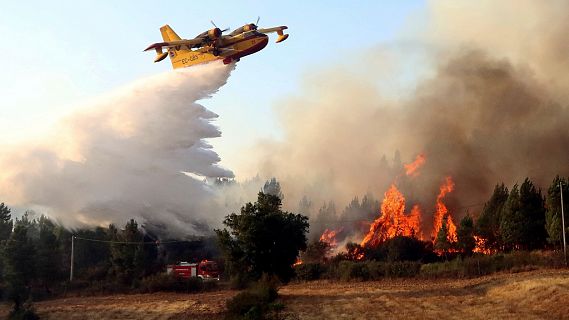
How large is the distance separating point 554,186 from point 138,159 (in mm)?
46309

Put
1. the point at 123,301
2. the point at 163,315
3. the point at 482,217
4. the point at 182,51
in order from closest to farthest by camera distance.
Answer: the point at 163,315 < the point at 123,301 < the point at 182,51 < the point at 482,217

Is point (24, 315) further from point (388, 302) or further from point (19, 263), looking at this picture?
point (388, 302)

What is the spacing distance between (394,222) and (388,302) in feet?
160

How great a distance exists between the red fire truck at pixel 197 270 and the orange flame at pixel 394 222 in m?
21.2

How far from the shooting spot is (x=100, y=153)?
77688 millimetres

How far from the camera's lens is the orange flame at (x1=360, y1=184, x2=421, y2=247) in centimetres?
8819

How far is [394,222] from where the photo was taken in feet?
299

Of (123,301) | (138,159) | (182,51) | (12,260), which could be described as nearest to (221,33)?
(182,51)

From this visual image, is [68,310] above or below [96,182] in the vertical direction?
below

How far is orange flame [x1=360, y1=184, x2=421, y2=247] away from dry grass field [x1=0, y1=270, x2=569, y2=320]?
27.5 meters

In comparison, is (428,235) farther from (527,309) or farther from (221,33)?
(527,309)

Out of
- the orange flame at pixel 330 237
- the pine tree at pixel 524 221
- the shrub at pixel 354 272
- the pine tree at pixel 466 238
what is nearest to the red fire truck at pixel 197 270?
the shrub at pixel 354 272

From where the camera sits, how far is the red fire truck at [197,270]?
239 feet

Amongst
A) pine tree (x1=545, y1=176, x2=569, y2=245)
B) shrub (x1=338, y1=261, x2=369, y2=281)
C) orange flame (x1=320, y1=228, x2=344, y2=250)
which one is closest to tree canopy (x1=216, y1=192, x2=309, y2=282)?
shrub (x1=338, y1=261, x2=369, y2=281)
